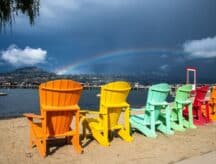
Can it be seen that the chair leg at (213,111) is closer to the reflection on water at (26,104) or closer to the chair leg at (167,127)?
the chair leg at (167,127)

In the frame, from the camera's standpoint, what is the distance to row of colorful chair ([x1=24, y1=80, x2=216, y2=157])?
5629mm

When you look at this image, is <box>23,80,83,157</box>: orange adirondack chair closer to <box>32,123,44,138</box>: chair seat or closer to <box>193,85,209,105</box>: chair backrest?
<box>32,123,44,138</box>: chair seat

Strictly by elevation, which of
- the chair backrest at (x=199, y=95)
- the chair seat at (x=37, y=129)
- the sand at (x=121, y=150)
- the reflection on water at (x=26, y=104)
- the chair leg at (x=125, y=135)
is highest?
the chair backrest at (x=199, y=95)

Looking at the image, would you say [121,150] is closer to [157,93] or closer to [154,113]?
[154,113]

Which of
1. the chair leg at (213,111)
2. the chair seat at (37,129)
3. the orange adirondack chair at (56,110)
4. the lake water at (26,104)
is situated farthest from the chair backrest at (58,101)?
the lake water at (26,104)

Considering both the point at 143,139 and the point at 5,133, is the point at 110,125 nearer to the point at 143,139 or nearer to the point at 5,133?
the point at 143,139

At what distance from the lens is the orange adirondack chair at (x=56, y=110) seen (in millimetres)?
5586

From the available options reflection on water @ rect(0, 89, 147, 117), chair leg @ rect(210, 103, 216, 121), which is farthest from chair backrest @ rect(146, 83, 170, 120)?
reflection on water @ rect(0, 89, 147, 117)

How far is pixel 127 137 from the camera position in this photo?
267 inches

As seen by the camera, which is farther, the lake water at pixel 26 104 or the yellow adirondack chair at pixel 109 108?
the lake water at pixel 26 104

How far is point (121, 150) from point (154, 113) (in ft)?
4.98

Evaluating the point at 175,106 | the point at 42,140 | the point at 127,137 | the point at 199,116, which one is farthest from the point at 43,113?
the point at 199,116

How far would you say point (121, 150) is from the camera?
19.8 feet

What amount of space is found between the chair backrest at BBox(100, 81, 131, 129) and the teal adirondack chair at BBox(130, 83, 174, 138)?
896 mm
